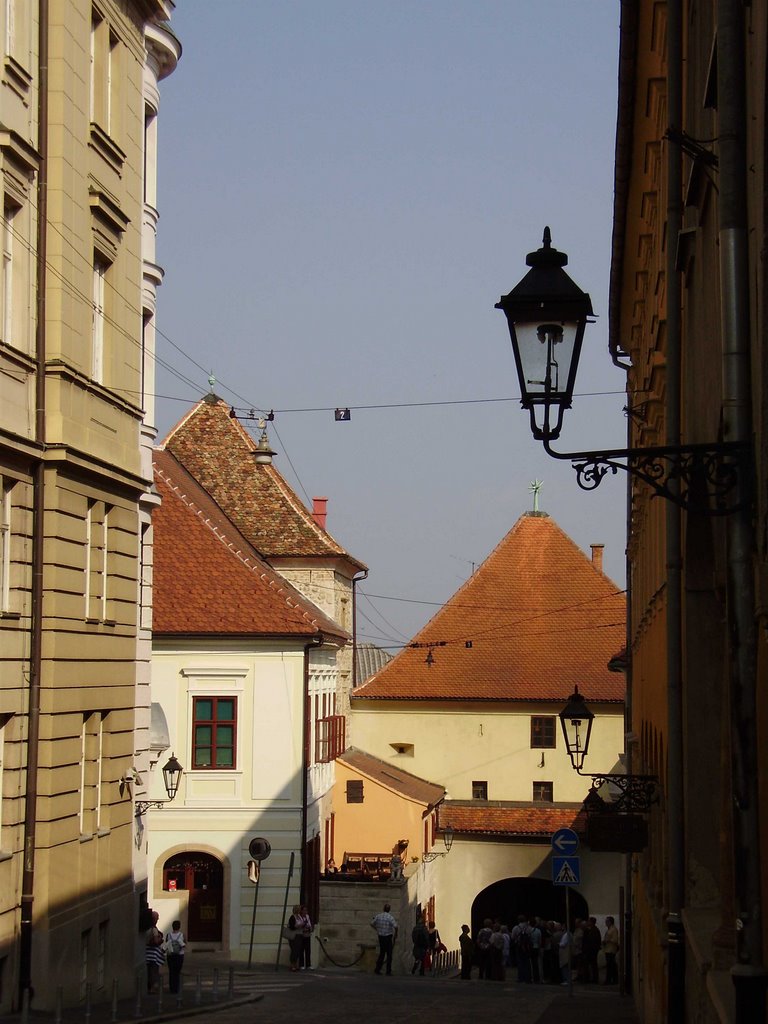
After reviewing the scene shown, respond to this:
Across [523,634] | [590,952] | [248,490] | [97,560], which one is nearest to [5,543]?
[97,560]

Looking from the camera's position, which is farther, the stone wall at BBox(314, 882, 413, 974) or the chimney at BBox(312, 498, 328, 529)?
the chimney at BBox(312, 498, 328, 529)

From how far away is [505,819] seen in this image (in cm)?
5141

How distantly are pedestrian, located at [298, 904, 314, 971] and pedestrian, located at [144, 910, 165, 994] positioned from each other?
9.06 metres

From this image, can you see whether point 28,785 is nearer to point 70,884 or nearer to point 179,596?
point 70,884

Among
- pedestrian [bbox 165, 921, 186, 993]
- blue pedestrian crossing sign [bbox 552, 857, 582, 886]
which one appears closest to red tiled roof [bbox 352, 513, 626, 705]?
pedestrian [bbox 165, 921, 186, 993]

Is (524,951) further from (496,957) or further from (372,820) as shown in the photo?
(372,820)

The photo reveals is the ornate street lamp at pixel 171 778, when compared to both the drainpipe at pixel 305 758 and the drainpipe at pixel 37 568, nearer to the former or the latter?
the drainpipe at pixel 305 758

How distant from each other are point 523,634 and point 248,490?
1346 centimetres

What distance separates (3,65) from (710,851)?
12.8m

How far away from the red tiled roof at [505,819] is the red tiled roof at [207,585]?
41.1ft

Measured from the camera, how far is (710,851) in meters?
10.8

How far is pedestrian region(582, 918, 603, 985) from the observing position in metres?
35.8

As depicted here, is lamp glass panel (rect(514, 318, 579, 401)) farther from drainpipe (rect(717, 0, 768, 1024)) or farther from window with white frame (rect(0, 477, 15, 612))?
window with white frame (rect(0, 477, 15, 612))

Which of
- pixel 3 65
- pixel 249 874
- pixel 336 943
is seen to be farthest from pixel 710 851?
pixel 336 943
